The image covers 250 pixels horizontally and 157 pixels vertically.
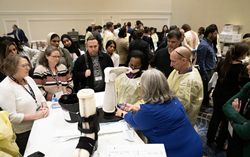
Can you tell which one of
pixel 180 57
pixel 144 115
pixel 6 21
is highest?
pixel 6 21

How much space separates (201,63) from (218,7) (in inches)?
173

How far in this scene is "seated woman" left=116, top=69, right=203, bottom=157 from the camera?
112cm

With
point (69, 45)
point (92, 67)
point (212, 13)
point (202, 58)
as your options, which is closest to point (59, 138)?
point (92, 67)

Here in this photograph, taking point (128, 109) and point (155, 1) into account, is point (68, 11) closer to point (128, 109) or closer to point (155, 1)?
point (155, 1)

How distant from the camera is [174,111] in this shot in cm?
115

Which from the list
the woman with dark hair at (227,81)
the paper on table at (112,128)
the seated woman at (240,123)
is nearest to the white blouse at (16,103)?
the paper on table at (112,128)

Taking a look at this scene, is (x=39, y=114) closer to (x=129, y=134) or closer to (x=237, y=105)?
(x=129, y=134)

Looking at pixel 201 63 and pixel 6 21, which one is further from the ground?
pixel 6 21

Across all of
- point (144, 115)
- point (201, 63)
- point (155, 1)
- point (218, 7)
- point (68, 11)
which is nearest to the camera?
point (144, 115)

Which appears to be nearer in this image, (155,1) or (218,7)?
(218,7)

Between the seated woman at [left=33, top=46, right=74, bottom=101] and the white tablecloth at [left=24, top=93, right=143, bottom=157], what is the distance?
60 centimetres

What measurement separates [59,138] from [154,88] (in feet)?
2.60

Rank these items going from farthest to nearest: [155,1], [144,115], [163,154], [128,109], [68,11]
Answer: [155,1]
[68,11]
[128,109]
[144,115]
[163,154]

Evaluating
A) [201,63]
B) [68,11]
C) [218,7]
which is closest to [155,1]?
[218,7]
